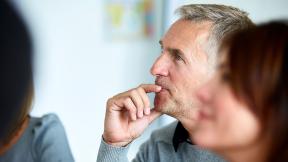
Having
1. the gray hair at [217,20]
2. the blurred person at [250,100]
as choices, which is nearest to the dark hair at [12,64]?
the blurred person at [250,100]

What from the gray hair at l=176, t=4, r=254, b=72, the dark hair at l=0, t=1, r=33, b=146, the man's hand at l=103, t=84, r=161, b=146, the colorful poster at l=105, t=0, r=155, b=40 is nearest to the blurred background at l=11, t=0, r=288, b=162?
the colorful poster at l=105, t=0, r=155, b=40

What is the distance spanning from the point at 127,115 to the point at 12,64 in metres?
0.71

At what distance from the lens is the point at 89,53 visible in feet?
4.93

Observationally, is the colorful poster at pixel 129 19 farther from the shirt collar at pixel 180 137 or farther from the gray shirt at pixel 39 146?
the gray shirt at pixel 39 146

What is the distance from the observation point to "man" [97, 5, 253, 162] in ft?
3.68

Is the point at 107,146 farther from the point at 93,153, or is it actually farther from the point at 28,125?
the point at 93,153

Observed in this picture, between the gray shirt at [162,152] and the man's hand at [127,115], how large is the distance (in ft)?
0.11

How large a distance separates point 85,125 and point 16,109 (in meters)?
1.03

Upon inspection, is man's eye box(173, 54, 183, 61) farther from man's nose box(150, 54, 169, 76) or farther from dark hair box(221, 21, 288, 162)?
dark hair box(221, 21, 288, 162)

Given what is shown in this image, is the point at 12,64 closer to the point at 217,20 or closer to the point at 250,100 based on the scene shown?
the point at 250,100

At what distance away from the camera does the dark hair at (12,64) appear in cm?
49

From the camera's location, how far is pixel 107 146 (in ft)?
3.76

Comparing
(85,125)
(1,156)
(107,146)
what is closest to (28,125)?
(1,156)

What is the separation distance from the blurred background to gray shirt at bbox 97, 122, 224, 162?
0.38 metres
